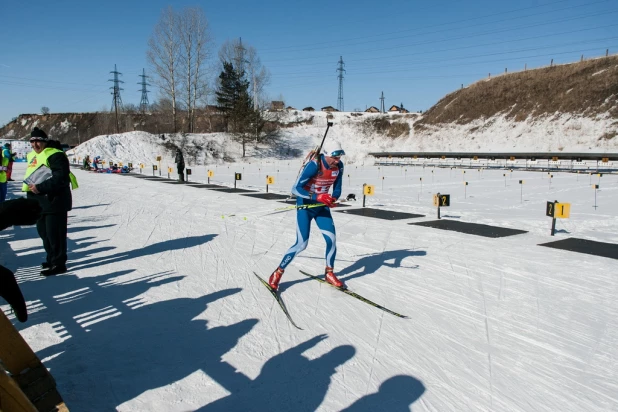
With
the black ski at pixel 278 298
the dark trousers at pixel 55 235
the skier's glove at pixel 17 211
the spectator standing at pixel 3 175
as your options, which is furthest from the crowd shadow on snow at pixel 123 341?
the spectator standing at pixel 3 175

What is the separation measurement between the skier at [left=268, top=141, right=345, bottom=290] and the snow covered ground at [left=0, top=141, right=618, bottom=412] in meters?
0.44

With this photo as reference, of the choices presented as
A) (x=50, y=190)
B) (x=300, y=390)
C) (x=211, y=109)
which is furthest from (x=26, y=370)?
(x=211, y=109)

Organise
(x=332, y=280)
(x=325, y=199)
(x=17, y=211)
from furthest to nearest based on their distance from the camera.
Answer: (x=332, y=280) < (x=325, y=199) < (x=17, y=211)

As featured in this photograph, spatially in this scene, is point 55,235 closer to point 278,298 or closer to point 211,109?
point 278,298

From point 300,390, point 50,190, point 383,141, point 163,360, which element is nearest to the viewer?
Answer: point 300,390

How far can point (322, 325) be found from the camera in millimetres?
4246

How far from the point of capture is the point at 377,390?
3094 mm

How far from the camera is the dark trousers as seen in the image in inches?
222

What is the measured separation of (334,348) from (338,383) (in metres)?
0.58

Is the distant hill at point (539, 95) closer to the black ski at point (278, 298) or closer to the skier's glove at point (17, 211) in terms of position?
the black ski at point (278, 298)

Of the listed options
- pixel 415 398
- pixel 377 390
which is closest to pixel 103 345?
pixel 377 390

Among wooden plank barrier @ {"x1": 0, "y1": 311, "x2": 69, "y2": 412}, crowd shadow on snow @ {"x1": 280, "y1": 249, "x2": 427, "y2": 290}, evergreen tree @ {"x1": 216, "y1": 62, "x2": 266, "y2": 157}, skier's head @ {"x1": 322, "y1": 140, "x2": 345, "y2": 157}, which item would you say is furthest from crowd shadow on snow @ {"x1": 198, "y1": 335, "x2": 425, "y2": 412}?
evergreen tree @ {"x1": 216, "y1": 62, "x2": 266, "y2": 157}

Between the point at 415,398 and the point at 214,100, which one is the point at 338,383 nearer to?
the point at 415,398

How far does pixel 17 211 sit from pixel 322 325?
2924mm
